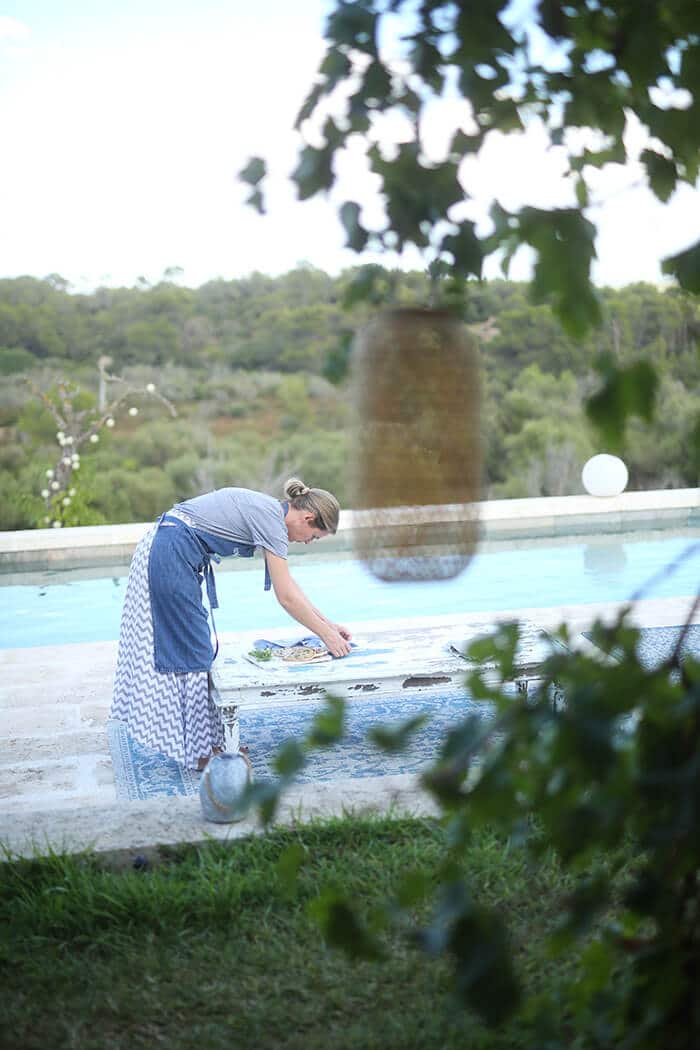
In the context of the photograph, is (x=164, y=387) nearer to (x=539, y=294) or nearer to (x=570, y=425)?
(x=570, y=425)

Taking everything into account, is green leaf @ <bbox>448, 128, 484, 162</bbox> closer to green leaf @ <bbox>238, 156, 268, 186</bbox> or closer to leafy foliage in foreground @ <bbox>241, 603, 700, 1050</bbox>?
green leaf @ <bbox>238, 156, 268, 186</bbox>

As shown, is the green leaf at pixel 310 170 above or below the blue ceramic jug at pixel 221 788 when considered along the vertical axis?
above

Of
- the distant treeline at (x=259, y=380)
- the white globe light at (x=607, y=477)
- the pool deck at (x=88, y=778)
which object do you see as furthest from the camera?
the distant treeline at (x=259, y=380)

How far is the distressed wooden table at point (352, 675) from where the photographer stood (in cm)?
364

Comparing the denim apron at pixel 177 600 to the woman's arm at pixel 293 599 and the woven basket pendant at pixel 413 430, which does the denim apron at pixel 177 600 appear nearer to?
the woman's arm at pixel 293 599

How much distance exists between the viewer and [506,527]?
31.4ft

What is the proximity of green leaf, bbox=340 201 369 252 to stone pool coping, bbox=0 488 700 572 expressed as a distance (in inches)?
273

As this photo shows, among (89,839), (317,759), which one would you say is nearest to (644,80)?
(89,839)

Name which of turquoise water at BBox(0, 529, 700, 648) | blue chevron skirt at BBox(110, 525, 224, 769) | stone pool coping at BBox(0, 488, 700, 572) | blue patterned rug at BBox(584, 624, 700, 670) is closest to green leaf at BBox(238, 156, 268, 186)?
blue chevron skirt at BBox(110, 525, 224, 769)

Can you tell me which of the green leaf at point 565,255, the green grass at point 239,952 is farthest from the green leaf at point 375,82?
the green grass at point 239,952

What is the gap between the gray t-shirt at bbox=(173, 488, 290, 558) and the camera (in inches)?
144

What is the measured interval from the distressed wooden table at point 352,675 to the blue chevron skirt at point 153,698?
86mm

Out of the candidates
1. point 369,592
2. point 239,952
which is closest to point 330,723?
point 239,952

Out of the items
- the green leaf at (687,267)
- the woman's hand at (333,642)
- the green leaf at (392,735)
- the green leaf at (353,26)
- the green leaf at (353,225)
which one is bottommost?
the woman's hand at (333,642)
